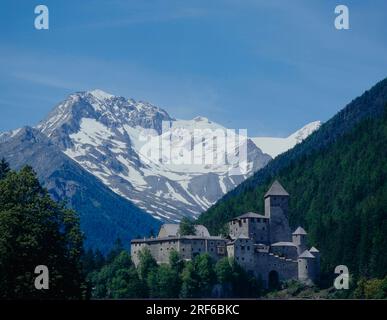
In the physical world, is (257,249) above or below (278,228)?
below

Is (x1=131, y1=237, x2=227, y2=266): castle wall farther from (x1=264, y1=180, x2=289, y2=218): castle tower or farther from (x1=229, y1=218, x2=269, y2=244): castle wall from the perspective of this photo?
(x1=264, y1=180, x2=289, y2=218): castle tower

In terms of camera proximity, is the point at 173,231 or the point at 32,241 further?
the point at 173,231

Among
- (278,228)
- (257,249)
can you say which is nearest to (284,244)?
(278,228)

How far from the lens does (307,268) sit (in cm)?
10962

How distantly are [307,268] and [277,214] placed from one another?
15280 millimetres

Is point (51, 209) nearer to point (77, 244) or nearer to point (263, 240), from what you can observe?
point (77, 244)

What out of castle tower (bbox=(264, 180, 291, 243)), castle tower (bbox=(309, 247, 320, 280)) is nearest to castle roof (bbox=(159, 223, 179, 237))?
castle tower (bbox=(264, 180, 291, 243))

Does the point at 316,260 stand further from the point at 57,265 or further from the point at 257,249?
the point at 57,265

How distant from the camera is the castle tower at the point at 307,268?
108875mm

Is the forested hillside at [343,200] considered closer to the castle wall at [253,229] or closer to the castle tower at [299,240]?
the castle tower at [299,240]

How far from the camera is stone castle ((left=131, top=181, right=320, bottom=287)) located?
109 metres

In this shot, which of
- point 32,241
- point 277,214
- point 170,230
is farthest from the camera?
point 170,230

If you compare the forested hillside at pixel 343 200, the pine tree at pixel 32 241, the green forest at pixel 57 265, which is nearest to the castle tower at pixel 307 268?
the forested hillside at pixel 343 200

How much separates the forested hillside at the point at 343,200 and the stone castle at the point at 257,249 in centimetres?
367
